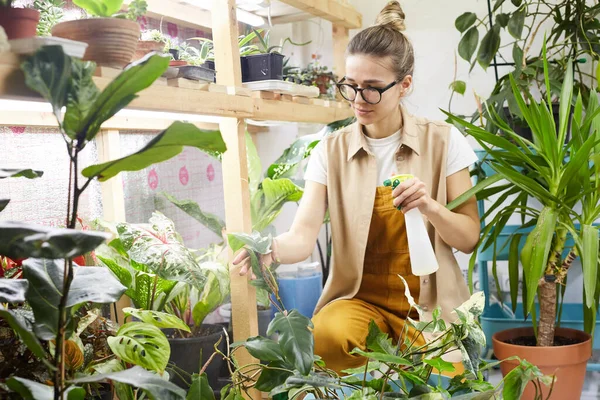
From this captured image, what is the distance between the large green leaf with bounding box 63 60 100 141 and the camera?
2.84 ft

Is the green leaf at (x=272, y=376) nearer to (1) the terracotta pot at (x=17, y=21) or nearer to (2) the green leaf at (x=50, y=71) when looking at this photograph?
(2) the green leaf at (x=50, y=71)

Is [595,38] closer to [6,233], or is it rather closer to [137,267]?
[137,267]

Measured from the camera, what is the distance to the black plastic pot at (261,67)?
2.06m

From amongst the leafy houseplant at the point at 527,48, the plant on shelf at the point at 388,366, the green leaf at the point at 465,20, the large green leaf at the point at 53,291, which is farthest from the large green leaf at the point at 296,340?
the green leaf at the point at 465,20

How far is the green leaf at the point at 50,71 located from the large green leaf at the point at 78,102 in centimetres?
1

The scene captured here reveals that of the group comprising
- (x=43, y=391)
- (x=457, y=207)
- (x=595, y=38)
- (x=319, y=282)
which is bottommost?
(x=319, y=282)

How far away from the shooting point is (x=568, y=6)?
8.23 feet

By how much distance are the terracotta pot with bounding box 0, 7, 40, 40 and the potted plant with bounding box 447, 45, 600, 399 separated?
46.4 inches

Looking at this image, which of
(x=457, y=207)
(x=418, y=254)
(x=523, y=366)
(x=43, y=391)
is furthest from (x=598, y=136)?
(x=43, y=391)

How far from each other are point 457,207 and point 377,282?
34 centimetres

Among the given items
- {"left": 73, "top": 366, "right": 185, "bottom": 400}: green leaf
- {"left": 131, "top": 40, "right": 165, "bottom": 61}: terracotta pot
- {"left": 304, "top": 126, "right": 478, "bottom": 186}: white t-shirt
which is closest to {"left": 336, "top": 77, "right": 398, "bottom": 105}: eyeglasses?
{"left": 304, "top": 126, "right": 478, "bottom": 186}: white t-shirt

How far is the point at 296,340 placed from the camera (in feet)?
4.17

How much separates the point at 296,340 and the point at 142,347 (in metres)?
0.31

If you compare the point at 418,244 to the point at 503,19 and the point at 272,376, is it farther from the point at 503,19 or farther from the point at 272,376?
the point at 503,19
